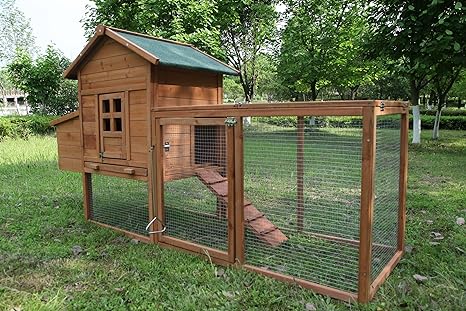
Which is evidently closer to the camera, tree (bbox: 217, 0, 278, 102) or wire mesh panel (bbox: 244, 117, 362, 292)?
wire mesh panel (bbox: 244, 117, 362, 292)

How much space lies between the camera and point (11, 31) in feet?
94.9

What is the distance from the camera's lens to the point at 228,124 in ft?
9.86

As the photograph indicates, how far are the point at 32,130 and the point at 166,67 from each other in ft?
38.7

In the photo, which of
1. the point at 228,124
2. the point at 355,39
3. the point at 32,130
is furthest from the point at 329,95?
the point at 228,124

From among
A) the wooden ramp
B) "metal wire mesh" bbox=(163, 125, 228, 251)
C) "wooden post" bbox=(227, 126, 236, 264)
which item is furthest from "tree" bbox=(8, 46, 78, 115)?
"wooden post" bbox=(227, 126, 236, 264)

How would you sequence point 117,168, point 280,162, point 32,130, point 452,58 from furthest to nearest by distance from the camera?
point 32,130 → point 452,58 → point 117,168 → point 280,162

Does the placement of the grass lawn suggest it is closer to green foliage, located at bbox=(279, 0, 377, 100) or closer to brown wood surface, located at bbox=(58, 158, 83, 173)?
Answer: brown wood surface, located at bbox=(58, 158, 83, 173)

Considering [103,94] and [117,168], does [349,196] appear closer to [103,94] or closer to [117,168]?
[117,168]

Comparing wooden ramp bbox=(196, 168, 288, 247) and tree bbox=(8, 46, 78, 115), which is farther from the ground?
tree bbox=(8, 46, 78, 115)

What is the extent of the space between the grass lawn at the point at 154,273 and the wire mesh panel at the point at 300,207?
31cm

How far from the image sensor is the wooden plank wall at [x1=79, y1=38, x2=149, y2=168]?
3648 mm

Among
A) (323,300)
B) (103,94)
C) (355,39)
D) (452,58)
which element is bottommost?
(323,300)

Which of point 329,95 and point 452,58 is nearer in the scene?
point 452,58

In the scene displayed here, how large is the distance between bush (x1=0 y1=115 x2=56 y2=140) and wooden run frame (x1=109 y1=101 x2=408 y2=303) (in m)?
10.7
